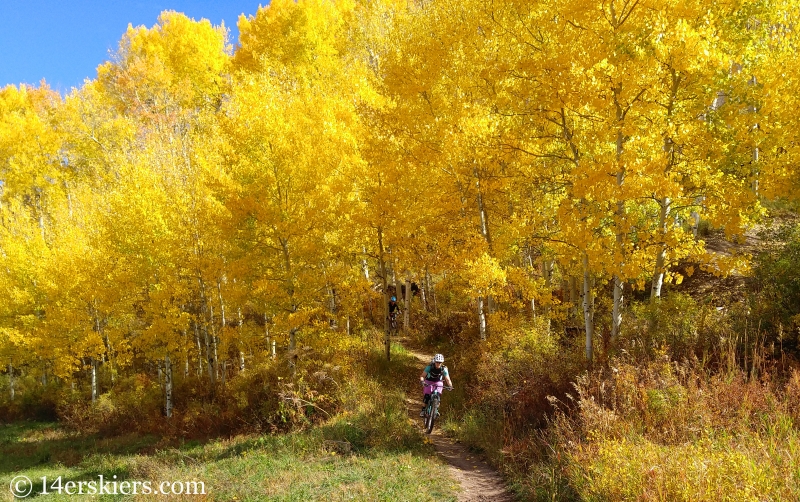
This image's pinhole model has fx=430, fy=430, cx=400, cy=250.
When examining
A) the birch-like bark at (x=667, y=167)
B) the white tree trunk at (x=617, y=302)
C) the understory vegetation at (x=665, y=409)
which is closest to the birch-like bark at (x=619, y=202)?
the white tree trunk at (x=617, y=302)

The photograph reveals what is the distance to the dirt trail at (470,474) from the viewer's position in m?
6.51

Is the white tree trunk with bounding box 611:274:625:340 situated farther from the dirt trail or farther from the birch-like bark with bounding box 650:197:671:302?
the dirt trail

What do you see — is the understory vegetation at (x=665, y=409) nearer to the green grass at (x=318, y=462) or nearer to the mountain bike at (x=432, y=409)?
the mountain bike at (x=432, y=409)

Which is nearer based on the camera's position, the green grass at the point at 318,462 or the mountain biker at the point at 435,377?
the green grass at the point at 318,462

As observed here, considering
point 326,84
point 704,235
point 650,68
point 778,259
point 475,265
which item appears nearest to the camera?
point 650,68

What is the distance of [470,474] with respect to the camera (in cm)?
742

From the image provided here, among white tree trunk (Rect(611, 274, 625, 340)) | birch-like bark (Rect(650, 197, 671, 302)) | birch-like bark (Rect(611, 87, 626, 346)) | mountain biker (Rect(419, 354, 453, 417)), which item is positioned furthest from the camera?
mountain biker (Rect(419, 354, 453, 417))

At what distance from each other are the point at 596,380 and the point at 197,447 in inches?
427

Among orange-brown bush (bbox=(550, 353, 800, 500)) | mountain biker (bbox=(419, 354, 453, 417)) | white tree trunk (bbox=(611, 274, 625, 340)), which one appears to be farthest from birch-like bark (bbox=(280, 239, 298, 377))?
white tree trunk (bbox=(611, 274, 625, 340))

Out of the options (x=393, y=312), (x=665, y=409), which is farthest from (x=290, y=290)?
(x=665, y=409)

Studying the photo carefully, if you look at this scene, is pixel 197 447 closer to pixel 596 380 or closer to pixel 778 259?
pixel 596 380

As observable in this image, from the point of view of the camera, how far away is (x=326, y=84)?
23.5 meters

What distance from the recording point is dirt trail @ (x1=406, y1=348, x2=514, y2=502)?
256 inches

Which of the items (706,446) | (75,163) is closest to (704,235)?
(706,446)
